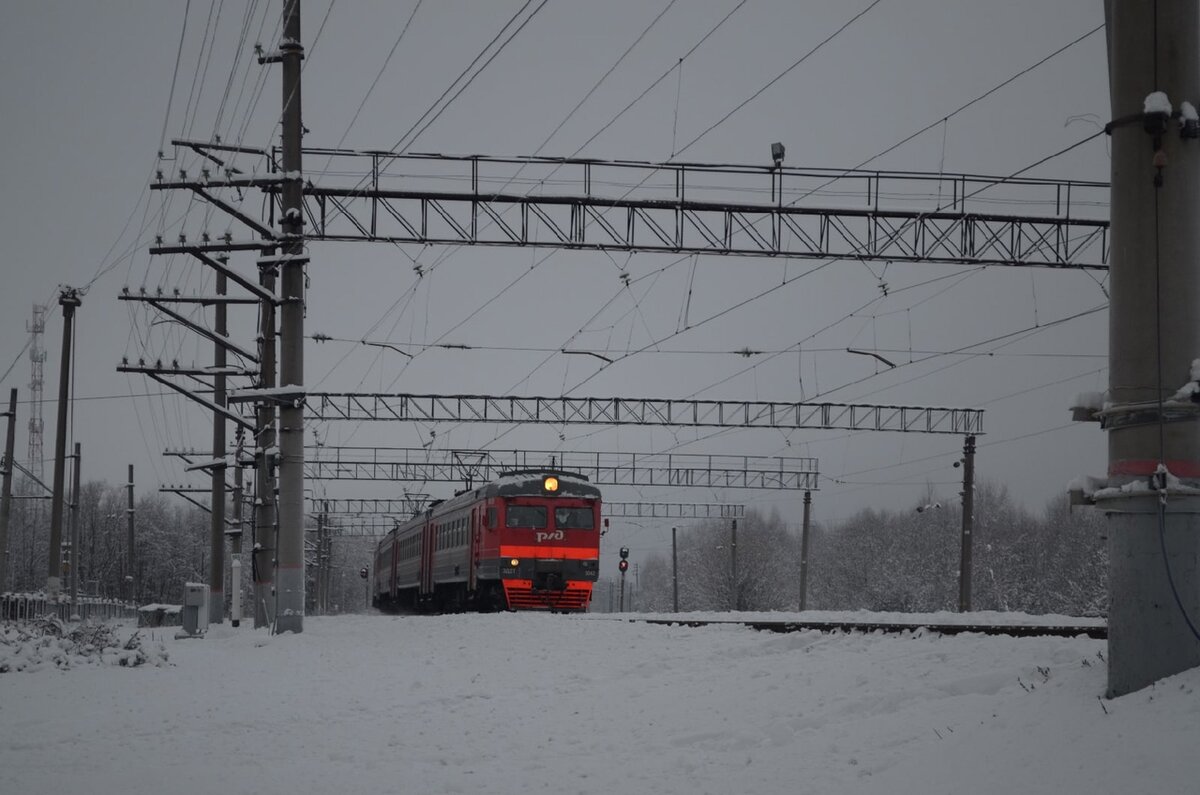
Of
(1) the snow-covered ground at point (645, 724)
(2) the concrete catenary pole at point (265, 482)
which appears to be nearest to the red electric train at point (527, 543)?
(2) the concrete catenary pole at point (265, 482)

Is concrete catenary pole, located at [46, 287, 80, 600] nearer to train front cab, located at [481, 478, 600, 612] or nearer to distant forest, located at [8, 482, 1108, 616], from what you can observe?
train front cab, located at [481, 478, 600, 612]

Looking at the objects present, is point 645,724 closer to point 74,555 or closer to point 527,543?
point 527,543

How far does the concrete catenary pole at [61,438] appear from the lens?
3278cm

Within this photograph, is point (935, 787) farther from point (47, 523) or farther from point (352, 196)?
point (47, 523)

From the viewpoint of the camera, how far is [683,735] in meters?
10.1

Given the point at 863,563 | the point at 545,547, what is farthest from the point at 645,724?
the point at 863,563

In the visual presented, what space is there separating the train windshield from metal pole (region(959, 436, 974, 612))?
31.5 feet

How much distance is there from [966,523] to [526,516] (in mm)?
11981

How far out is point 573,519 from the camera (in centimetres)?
3184

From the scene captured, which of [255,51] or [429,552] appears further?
[429,552]

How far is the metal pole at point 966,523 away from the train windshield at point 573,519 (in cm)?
961

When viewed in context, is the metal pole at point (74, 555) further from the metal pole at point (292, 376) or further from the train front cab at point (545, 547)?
the metal pole at point (292, 376)

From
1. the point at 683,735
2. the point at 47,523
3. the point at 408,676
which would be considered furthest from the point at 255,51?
the point at 47,523

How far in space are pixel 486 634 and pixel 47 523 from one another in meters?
119
